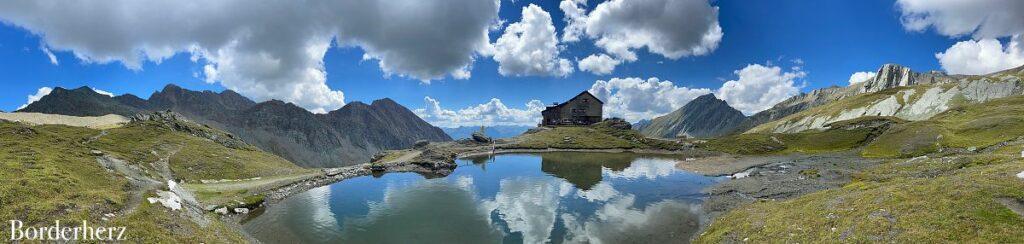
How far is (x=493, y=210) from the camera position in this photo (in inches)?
2098

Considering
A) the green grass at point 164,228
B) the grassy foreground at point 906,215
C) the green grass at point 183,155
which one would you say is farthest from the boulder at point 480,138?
the green grass at point 164,228

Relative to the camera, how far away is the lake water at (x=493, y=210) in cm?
4119

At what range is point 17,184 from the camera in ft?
85.1

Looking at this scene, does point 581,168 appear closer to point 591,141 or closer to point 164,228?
point 591,141

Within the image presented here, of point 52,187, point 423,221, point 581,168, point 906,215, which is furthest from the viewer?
point 581,168

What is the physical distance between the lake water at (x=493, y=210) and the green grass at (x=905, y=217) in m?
9.83

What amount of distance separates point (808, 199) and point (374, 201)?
53215mm

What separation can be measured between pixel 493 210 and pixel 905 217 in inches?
1572

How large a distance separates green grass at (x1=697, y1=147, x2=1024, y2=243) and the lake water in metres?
9.83

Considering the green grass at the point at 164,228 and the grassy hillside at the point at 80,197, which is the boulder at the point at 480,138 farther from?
the green grass at the point at 164,228

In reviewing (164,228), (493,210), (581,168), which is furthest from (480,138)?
(164,228)

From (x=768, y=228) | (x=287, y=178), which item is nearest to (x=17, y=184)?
(x=287, y=178)

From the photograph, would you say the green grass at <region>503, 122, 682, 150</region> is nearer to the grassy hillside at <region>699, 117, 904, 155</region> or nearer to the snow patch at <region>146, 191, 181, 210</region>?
the grassy hillside at <region>699, 117, 904, 155</region>

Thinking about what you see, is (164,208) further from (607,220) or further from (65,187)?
(607,220)
